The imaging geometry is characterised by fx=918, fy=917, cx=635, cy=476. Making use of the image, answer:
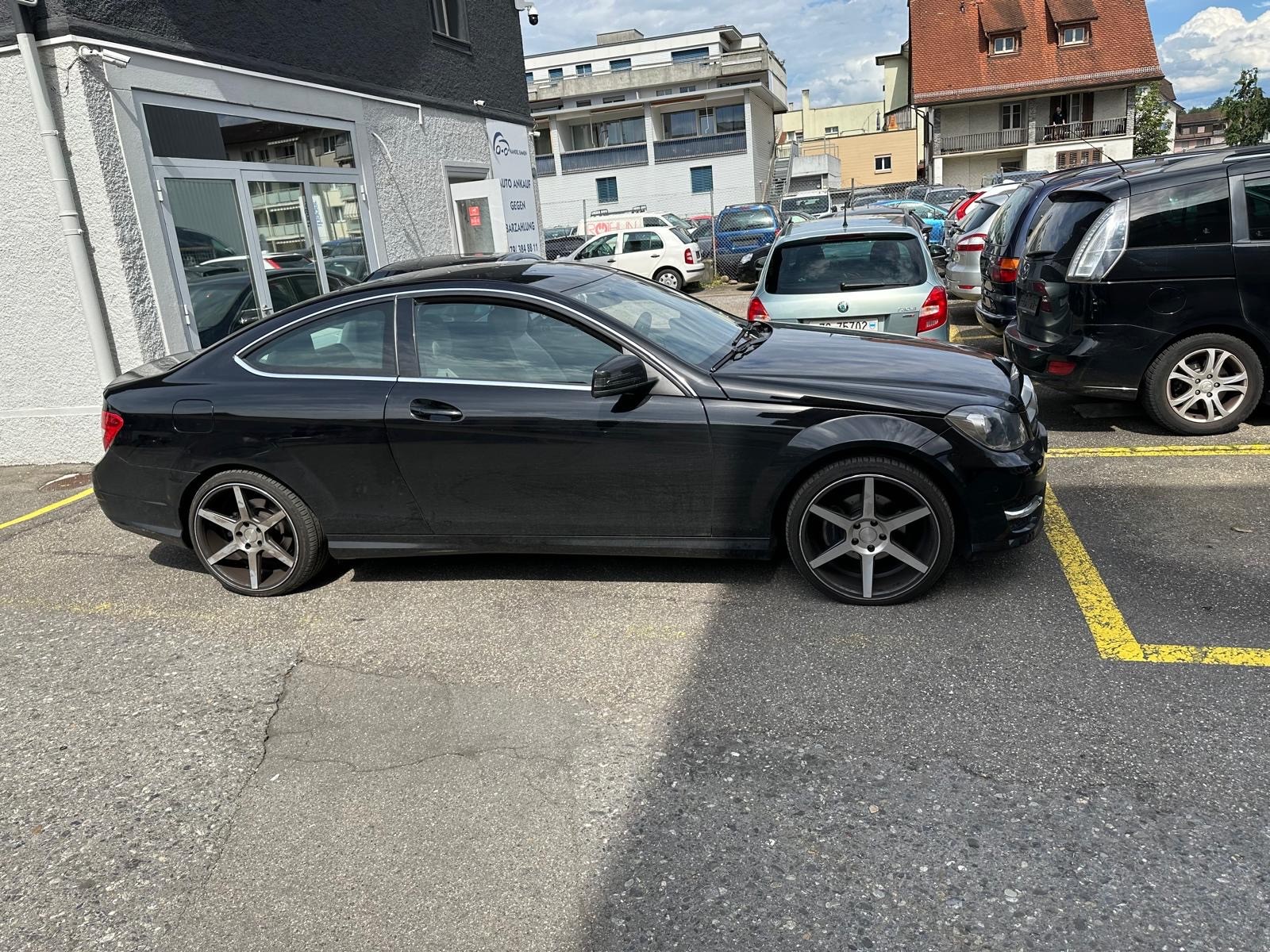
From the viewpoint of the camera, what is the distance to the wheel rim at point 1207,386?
19.7ft

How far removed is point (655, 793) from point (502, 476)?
5.89ft

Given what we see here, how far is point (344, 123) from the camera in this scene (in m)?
10.0

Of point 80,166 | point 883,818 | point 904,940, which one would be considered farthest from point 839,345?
point 80,166

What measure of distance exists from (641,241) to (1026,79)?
36.0 metres

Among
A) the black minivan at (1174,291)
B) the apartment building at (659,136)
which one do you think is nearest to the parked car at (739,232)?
the black minivan at (1174,291)

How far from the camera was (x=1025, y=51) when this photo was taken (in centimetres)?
4691

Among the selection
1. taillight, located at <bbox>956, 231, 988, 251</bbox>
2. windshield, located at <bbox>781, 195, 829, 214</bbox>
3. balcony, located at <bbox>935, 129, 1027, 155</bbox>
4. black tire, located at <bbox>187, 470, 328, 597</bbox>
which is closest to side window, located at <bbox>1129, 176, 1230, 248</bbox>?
taillight, located at <bbox>956, 231, 988, 251</bbox>

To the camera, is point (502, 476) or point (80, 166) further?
point (80, 166)

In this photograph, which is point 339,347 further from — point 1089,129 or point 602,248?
point 1089,129

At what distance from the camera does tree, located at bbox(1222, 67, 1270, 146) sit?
137ft

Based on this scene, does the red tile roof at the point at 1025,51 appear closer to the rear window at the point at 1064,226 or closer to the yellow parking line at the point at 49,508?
the rear window at the point at 1064,226

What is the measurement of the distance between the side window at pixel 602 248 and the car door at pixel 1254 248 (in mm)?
→ 15400

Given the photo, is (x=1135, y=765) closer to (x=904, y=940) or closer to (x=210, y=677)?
(x=904, y=940)

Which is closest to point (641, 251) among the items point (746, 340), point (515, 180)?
point (515, 180)
